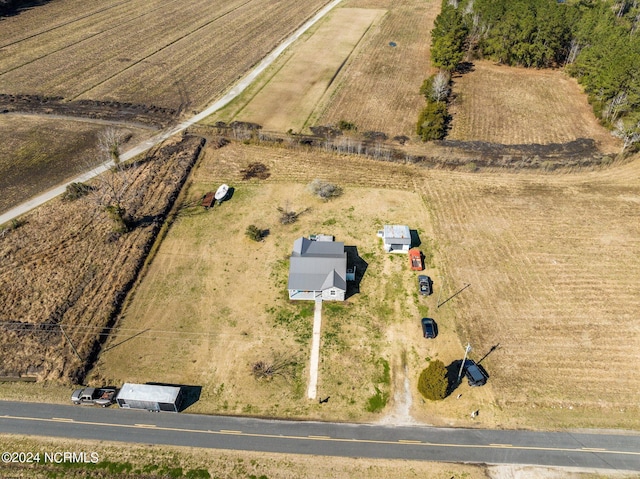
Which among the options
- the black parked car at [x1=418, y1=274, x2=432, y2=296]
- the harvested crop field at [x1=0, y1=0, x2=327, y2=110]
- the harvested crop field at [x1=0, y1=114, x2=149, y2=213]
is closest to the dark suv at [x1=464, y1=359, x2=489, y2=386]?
the black parked car at [x1=418, y1=274, x2=432, y2=296]

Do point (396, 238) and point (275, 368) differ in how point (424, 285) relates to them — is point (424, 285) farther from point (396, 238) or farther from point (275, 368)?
point (275, 368)

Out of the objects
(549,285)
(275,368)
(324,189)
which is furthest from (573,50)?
(275,368)

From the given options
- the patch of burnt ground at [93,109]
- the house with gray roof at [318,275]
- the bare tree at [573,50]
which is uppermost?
the bare tree at [573,50]

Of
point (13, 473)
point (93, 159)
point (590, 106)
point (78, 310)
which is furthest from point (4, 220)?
point (590, 106)

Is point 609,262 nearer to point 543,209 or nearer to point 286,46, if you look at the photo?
point 543,209

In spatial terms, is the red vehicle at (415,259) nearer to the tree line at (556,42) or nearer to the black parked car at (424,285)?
the black parked car at (424,285)

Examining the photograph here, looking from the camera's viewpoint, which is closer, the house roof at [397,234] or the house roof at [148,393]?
the house roof at [148,393]

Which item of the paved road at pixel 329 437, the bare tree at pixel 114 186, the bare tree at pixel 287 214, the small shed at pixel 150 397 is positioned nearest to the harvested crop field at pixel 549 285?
the paved road at pixel 329 437
